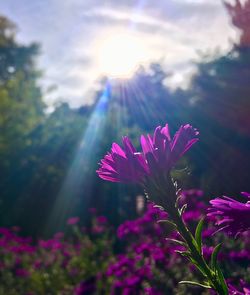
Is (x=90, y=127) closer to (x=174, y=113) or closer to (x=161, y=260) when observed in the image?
(x=174, y=113)

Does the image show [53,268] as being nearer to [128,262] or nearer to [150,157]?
[128,262]

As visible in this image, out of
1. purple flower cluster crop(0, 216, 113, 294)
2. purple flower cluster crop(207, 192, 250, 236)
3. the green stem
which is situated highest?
purple flower cluster crop(207, 192, 250, 236)

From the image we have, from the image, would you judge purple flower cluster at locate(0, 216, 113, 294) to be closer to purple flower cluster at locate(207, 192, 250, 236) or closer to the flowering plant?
the flowering plant

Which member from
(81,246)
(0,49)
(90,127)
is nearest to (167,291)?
(81,246)

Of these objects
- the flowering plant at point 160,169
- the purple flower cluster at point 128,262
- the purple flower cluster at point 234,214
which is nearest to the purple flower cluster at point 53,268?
the purple flower cluster at point 128,262

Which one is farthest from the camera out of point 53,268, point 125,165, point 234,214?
point 53,268

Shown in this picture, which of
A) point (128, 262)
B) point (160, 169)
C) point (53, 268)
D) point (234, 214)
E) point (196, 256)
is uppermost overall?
point (160, 169)

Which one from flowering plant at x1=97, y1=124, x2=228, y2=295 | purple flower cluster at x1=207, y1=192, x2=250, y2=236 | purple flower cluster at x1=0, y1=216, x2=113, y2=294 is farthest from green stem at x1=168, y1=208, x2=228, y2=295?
purple flower cluster at x1=0, y1=216, x2=113, y2=294

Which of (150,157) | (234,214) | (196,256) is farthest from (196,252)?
(150,157)
